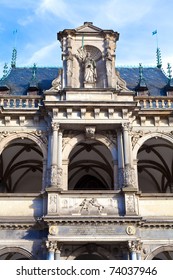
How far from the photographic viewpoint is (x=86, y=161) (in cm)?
2148

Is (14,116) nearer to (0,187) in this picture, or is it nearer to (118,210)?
(0,187)

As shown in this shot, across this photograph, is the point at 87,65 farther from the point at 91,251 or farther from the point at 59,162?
the point at 91,251

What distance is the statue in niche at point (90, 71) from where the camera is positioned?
767 inches

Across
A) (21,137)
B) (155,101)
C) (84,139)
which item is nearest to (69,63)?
(84,139)

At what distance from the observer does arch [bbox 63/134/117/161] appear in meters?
17.9

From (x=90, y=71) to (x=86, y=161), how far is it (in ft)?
15.7

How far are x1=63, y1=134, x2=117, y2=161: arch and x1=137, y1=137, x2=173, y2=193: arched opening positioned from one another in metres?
2.35

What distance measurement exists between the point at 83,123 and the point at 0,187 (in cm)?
576

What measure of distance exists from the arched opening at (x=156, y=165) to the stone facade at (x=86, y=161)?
56 mm

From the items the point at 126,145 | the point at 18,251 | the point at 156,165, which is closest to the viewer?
the point at 18,251

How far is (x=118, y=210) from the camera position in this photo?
1619 centimetres

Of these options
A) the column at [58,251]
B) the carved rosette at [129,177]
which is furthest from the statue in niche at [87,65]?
the column at [58,251]
